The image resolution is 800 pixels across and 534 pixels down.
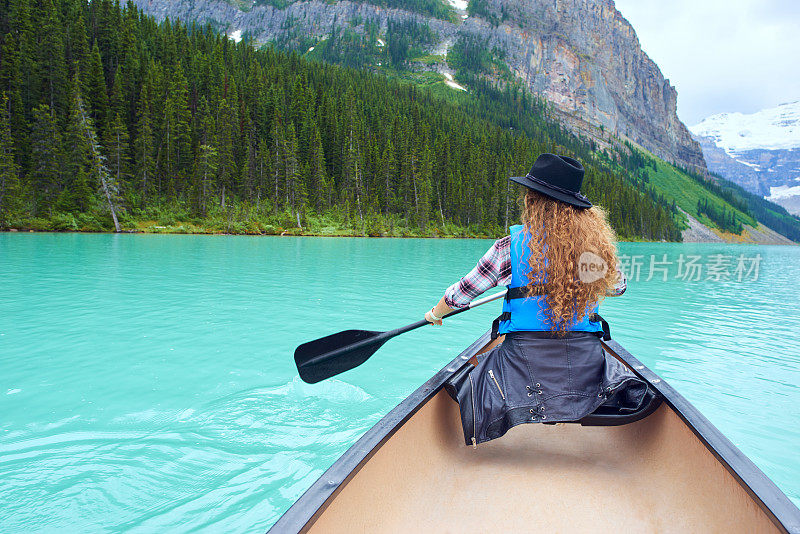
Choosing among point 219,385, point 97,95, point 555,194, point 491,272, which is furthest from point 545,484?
point 97,95

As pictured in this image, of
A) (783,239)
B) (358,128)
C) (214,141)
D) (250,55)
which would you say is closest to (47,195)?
(214,141)

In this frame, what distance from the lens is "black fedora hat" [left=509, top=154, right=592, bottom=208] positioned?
9.04ft

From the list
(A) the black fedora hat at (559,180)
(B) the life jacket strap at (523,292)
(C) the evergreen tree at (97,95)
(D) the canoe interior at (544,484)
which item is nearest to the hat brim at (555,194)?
(A) the black fedora hat at (559,180)

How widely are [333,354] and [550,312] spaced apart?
6.87ft

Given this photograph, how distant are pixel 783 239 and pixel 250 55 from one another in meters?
217

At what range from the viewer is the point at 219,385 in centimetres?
565

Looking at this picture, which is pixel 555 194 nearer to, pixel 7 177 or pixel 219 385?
pixel 219 385

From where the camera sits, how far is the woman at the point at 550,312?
2.71 m

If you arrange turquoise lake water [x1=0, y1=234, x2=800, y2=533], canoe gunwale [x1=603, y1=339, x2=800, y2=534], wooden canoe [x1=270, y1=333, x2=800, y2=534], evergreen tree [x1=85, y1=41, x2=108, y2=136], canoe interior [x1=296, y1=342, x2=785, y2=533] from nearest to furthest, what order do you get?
canoe gunwale [x1=603, y1=339, x2=800, y2=534] → wooden canoe [x1=270, y1=333, x2=800, y2=534] → canoe interior [x1=296, y1=342, x2=785, y2=533] → turquoise lake water [x1=0, y1=234, x2=800, y2=533] → evergreen tree [x1=85, y1=41, x2=108, y2=136]

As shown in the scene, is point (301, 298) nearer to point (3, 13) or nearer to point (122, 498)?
point (122, 498)

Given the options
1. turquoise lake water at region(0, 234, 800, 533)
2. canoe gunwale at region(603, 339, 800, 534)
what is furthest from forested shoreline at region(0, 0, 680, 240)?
canoe gunwale at region(603, 339, 800, 534)

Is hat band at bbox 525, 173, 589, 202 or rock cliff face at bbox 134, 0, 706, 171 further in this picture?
rock cliff face at bbox 134, 0, 706, 171

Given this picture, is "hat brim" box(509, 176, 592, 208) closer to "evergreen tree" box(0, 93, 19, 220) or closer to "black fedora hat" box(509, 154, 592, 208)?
"black fedora hat" box(509, 154, 592, 208)

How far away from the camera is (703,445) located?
2.46 m
